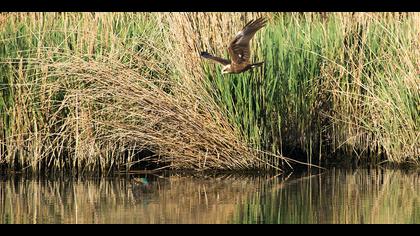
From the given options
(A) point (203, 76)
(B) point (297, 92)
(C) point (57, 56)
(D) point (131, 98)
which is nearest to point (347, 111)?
(B) point (297, 92)

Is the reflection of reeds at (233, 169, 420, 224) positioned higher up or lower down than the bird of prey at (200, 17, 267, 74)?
lower down

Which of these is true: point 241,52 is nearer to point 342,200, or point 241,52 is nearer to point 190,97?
point 190,97

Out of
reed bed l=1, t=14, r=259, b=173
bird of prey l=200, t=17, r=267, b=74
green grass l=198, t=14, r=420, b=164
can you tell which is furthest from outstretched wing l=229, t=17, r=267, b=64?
reed bed l=1, t=14, r=259, b=173

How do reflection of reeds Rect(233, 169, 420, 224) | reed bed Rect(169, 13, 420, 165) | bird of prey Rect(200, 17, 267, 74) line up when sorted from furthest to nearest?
reed bed Rect(169, 13, 420, 165)
bird of prey Rect(200, 17, 267, 74)
reflection of reeds Rect(233, 169, 420, 224)

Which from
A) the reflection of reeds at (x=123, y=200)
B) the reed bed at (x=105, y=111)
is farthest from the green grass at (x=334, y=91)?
the reflection of reeds at (x=123, y=200)

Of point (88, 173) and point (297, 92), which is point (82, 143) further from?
point (297, 92)

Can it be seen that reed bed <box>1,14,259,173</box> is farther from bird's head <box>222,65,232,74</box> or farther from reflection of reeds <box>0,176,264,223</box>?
bird's head <box>222,65,232,74</box>

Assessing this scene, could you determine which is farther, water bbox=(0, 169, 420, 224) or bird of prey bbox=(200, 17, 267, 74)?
bird of prey bbox=(200, 17, 267, 74)

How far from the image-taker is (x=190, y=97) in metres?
10.2

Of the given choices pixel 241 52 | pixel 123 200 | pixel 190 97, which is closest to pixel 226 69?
pixel 241 52

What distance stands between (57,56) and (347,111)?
119 inches

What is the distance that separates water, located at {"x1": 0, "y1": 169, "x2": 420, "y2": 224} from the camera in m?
8.01

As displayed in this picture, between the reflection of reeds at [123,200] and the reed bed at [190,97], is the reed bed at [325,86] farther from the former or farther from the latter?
the reflection of reeds at [123,200]
